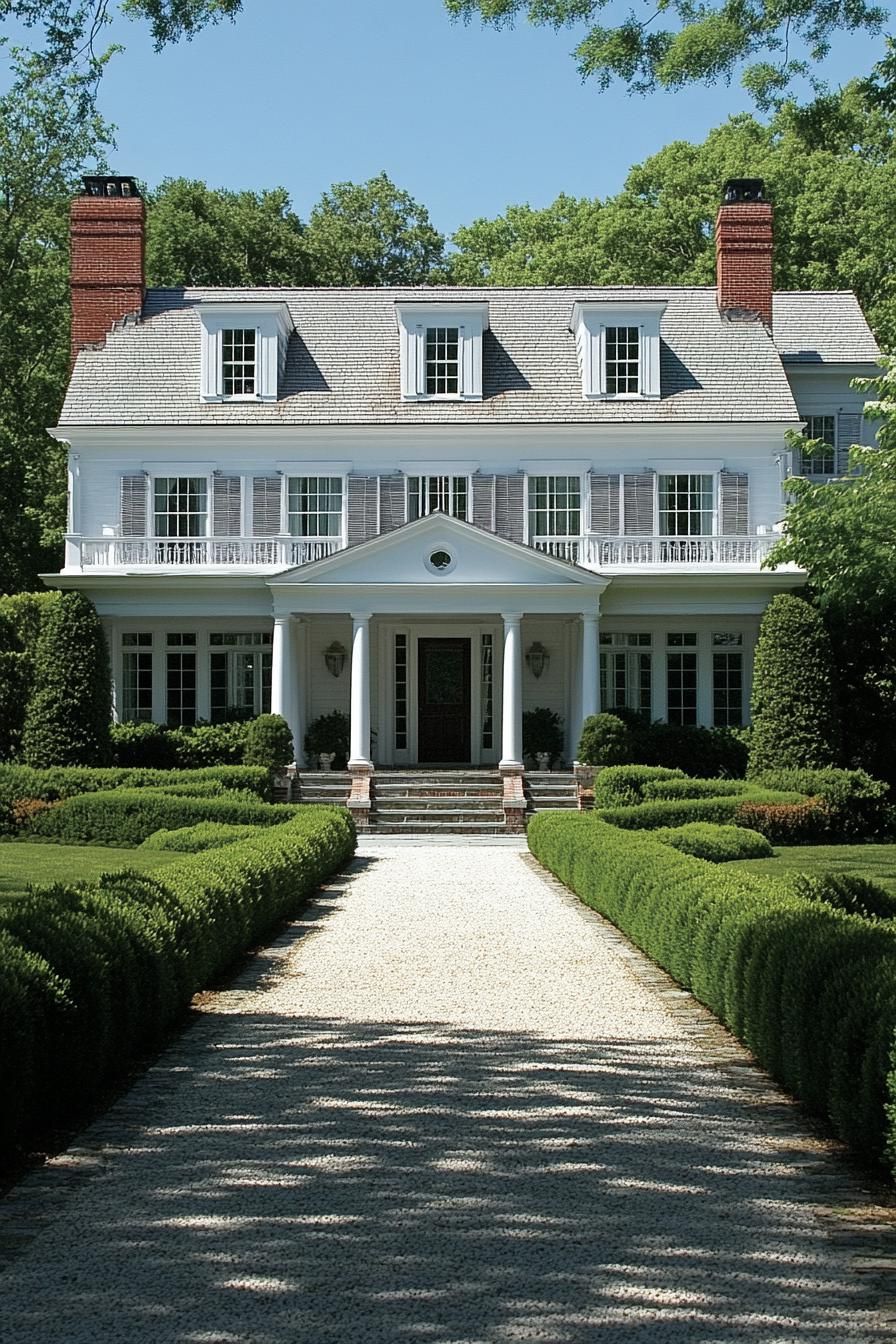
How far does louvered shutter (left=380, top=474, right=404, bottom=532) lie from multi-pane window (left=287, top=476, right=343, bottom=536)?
2.66ft

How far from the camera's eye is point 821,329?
33.6m

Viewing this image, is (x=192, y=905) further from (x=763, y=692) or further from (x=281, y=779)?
(x=763, y=692)

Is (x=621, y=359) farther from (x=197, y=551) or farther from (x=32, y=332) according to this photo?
(x=32, y=332)

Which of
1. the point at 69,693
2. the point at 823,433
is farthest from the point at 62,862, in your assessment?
the point at 823,433

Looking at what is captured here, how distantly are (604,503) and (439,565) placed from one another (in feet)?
13.4

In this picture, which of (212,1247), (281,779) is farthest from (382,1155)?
(281,779)

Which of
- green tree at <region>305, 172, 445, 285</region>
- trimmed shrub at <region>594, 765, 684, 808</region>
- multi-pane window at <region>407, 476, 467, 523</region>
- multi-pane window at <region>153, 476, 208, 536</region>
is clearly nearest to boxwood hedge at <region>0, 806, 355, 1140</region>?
trimmed shrub at <region>594, 765, 684, 808</region>

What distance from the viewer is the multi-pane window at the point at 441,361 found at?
3000 cm

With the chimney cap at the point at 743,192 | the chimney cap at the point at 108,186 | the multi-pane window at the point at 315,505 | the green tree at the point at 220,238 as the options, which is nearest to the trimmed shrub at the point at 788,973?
the multi-pane window at the point at 315,505

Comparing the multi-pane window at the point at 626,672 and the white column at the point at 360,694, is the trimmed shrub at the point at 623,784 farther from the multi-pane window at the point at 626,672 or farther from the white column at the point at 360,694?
the multi-pane window at the point at 626,672

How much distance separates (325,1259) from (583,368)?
86.6 feet

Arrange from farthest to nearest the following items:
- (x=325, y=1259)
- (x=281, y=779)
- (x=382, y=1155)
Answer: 1. (x=281, y=779)
2. (x=382, y=1155)
3. (x=325, y=1259)

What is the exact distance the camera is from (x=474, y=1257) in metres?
5.05

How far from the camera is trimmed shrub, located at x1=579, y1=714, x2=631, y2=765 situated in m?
25.9
